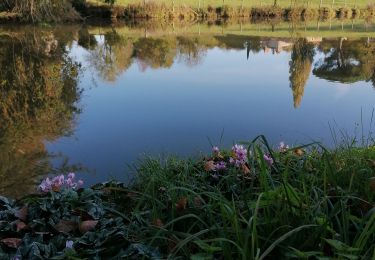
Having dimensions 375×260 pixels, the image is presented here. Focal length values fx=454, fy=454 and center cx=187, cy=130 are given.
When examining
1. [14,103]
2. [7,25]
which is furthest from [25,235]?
[7,25]

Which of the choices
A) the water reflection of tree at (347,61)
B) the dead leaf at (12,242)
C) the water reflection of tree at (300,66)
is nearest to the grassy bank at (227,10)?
the water reflection of tree at (300,66)

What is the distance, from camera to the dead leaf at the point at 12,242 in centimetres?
229

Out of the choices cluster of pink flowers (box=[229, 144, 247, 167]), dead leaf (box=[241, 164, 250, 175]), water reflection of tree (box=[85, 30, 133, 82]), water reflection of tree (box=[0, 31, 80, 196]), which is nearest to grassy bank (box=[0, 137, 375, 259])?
dead leaf (box=[241, 164, 250, 175])

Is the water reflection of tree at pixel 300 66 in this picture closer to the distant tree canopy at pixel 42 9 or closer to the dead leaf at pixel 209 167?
the dead leaf at pixel 209 167

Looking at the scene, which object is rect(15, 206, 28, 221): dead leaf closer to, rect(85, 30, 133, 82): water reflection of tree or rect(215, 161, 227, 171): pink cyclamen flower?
rect(215, 161, 227, 171): pink cyclamen flower

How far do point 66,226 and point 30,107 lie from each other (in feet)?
32.2

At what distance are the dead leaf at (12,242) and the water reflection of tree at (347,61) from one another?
56.0 ft

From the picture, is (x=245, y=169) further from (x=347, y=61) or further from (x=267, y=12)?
(x=267, y=12)

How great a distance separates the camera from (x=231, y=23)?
38.7 metres

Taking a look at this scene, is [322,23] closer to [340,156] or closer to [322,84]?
[322,84]

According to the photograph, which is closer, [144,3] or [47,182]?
[47,182]

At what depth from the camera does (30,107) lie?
11.6m

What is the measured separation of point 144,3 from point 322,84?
24.9 m

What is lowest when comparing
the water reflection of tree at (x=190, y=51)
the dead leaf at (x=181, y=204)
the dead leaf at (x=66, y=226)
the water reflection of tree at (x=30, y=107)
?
the water reflection of tree at (x=30, y=107)
